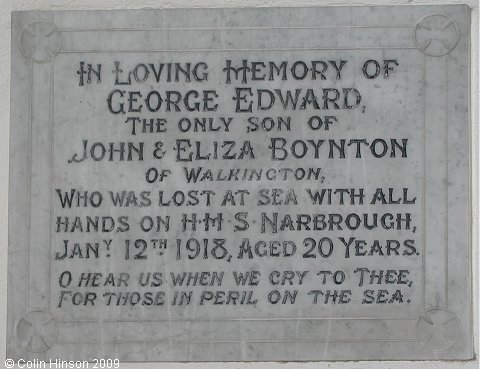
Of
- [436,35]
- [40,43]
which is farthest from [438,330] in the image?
[40,43]

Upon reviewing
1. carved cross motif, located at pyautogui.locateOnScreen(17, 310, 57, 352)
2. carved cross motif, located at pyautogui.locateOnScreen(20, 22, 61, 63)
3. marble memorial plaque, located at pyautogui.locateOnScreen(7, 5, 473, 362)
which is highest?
carved cross motif, located at pyautogui.locateOnScreen(20, 22, 61, 63)

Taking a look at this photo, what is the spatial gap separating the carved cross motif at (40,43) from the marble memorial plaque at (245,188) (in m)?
0.01

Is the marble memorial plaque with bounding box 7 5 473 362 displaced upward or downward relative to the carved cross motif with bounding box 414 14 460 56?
downward

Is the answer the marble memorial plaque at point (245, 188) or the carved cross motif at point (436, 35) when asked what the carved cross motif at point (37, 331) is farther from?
the carved cross motif at point (436, 35)

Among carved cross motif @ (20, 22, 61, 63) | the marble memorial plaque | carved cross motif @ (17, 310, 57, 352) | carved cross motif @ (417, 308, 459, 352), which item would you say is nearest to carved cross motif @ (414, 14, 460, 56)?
the marble memorial plaque

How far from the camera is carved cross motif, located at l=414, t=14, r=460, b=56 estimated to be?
359 cm

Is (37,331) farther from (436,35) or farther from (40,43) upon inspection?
(436,35)

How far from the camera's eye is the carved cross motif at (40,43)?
3.65 metres

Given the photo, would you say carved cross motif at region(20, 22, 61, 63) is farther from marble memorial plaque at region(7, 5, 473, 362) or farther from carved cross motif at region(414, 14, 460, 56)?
carved cross motif at region(414, 14, 460, 56)

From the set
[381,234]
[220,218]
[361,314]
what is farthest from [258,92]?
[361,314]

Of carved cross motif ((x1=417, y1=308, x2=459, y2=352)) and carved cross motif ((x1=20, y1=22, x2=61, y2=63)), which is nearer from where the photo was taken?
carved cross motif ((x1=417, y1=308, x2=459, y2=352))

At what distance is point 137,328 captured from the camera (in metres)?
3.55

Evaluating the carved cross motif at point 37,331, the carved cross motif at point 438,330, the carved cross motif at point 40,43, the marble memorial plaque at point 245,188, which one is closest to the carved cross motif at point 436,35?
the marble memorial plaque at point 245,188

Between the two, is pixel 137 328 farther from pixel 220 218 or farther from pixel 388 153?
pixel 388 153
